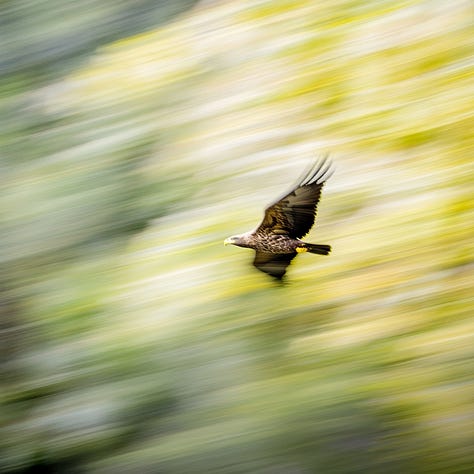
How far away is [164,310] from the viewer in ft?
22.5

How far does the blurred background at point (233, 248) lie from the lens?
5875 mm

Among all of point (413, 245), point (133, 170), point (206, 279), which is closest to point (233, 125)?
point (133, 170)

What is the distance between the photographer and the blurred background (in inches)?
231

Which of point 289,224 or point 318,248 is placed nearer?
point 289,224

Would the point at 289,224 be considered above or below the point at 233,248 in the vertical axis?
above

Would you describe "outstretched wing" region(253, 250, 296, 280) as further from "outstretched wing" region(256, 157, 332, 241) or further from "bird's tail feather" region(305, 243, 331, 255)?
"outstretched wing" region(256, 157, 332, 241)

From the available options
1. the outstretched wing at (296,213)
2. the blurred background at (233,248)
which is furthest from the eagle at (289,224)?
the blurred background at (233,248)

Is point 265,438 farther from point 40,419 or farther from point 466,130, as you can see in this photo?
point 466,130

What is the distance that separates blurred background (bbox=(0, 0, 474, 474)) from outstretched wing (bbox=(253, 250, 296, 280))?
→ 0.13 m

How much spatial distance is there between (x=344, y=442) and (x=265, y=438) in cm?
52

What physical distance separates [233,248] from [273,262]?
832 mm

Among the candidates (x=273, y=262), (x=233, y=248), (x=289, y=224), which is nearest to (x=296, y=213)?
(x=289, y=224)

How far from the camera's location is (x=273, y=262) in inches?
241

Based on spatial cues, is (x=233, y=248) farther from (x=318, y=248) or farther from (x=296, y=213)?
(x=296, y=213)
